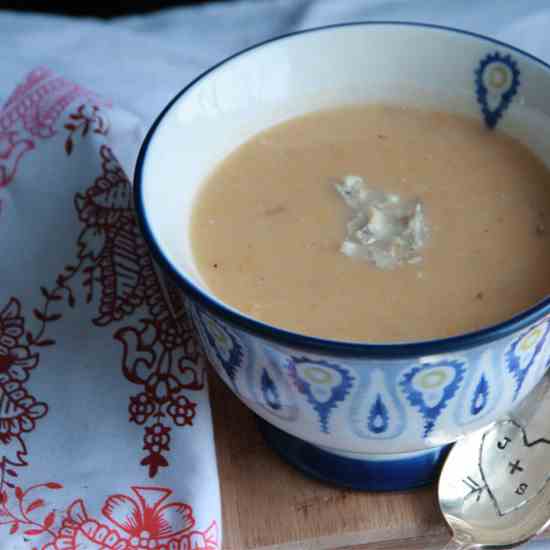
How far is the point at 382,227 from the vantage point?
98cm

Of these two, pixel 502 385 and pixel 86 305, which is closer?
pixel 502 385

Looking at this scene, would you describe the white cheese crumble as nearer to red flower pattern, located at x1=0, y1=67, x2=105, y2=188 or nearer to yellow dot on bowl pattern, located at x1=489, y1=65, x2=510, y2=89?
yellow dot on bowl pattern, located at x1=489, y1=65, x2=510, y2=89

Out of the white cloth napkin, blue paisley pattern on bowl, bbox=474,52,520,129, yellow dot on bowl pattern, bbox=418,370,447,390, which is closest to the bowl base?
the white cloth napkin

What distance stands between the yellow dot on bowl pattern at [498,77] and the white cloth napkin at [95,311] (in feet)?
1.57

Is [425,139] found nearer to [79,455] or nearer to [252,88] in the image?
[252,88]

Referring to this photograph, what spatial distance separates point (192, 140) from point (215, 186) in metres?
0.06

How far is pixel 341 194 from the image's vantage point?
3.42 feet

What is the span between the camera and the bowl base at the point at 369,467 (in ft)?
3.21

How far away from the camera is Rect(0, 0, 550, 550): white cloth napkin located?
0.95 m

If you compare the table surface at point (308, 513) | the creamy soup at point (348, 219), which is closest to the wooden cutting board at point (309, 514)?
the table surface at point (308, 513)

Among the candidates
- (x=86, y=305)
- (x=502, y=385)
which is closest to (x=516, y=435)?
(x=502, y=385)

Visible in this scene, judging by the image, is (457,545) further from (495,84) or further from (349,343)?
(495,84)

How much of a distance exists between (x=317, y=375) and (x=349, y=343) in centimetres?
6

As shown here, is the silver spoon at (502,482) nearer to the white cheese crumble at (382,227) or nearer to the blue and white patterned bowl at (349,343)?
the blue and white patterned bowl at (349,343)
